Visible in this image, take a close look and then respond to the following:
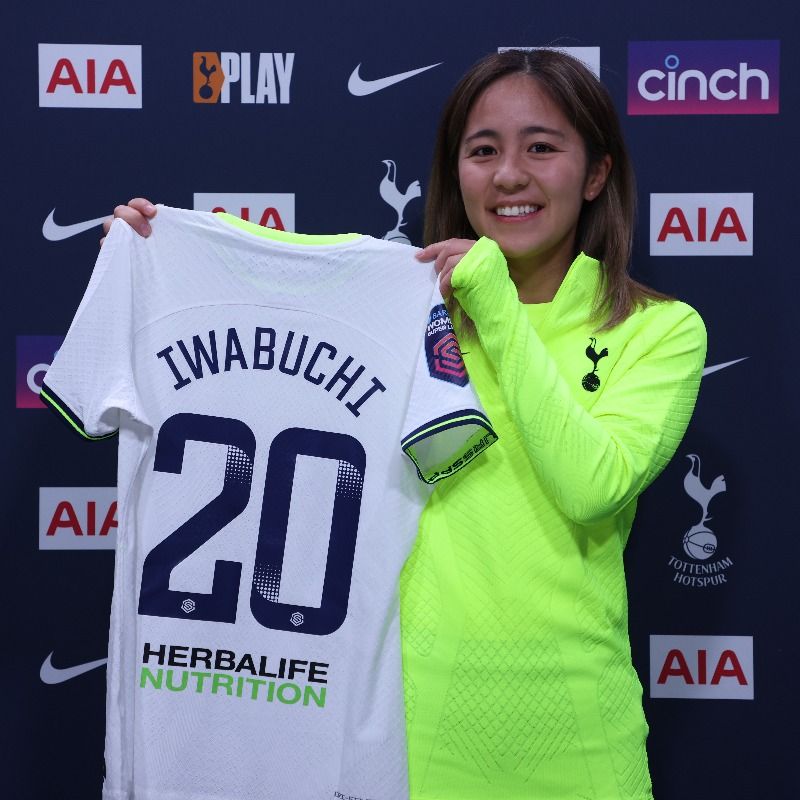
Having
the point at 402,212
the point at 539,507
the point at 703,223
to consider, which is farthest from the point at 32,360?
the point at 703,223

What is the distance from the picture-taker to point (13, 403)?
2.10 metres

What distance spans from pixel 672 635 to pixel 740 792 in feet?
1.18

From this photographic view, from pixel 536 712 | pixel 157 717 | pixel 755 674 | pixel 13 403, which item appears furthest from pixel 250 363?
pixel 755 674

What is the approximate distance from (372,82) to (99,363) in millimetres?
911

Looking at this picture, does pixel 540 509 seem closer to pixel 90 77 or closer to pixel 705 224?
pixel 705 224

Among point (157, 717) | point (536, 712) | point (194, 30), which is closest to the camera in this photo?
point (536, 712)

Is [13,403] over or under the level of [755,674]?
over

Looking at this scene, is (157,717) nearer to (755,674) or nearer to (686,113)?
(755,674)

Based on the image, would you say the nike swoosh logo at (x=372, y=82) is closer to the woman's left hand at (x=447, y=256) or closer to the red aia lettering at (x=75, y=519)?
the woman's left hand at (x=447, y=256)

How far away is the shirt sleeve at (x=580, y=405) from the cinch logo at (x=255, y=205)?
28.9 inches

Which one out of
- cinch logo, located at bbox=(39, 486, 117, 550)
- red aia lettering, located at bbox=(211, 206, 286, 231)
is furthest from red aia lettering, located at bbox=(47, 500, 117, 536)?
red aia lettering, located at bbox=(211, 206, 286, 231)

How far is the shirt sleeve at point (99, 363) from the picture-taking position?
1439mm

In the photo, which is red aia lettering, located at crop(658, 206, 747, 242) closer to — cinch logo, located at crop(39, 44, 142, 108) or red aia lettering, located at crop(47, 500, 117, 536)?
cinch logo, located at crop(39, 44, 142, 108)

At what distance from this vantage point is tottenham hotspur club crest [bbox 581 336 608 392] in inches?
57.9
